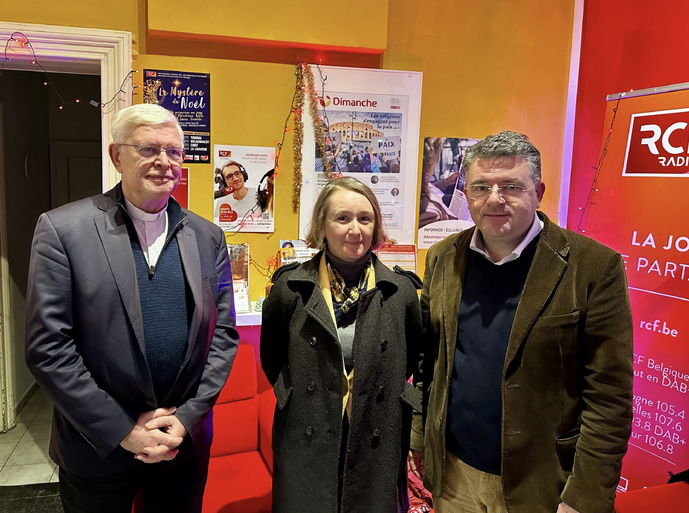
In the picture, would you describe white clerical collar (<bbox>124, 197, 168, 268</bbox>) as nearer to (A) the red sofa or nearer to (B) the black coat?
(B) the black coat

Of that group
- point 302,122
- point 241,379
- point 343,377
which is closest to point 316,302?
point 343,377

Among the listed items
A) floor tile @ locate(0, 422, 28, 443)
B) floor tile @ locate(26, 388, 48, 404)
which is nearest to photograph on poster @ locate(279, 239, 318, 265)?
floor tile @ locate(0, 422, 28, 443)

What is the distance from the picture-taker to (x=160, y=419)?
1744mm

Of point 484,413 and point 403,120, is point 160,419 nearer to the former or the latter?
point 484,413

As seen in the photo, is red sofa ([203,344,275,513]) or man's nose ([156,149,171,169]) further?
red sofa ([203,344,275,513])

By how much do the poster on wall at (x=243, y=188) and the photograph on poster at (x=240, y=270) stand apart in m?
0.12

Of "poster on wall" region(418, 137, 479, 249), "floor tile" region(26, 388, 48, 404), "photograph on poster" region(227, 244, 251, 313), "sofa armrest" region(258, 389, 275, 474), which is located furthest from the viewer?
"floor tile" region(26, 388, 48, 404)

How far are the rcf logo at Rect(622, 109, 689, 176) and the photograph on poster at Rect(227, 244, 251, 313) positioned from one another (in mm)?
2320

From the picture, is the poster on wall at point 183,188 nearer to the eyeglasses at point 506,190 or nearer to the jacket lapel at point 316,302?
the jacket lapel at point 316,302

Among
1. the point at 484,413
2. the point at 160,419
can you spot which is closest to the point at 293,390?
the point at 160,419

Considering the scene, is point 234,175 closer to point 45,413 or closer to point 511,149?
point 511,149

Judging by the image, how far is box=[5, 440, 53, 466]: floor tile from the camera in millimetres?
3559

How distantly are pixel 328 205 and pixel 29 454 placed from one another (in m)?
3.21

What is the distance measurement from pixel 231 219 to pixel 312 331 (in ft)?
5.29
